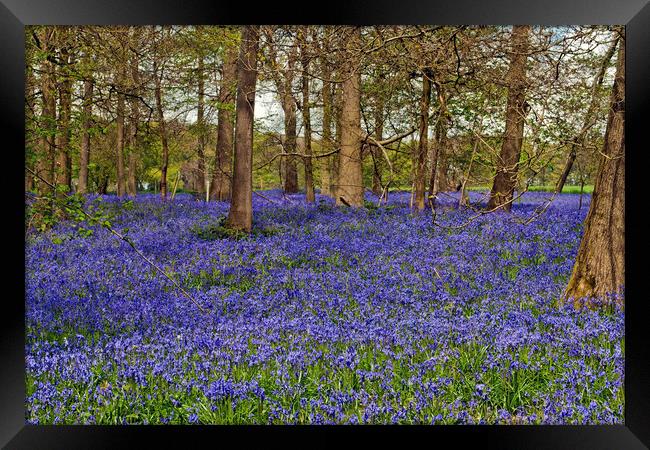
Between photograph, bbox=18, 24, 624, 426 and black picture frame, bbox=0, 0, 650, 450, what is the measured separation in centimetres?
8

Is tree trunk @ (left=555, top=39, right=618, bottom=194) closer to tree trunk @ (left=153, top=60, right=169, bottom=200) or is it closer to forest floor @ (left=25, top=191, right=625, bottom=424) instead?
forest floor @ (left=25, top=191, right=625, bottom=424)

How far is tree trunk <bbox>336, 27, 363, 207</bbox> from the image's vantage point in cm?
632

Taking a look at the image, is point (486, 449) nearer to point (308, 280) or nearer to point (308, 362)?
point (308, 362)

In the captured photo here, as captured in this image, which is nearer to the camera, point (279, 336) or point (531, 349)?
point (531, 349)

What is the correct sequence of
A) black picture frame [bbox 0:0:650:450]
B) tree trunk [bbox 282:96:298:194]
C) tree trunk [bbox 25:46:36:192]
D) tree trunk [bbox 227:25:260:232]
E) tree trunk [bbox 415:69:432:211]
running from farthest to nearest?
tree trunk [bbox 227:25:260:232], tree trunk [bbox 282:96:298:194], tree trunk [bbox 415:69:432:211], tree trunk [bbox 25:46:36:192], black picture frame [bbox 0:0:650:450]

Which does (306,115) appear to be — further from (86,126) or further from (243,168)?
(86,126)

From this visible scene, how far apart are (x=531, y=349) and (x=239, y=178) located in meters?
4.48

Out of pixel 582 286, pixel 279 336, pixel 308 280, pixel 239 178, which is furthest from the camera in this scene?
pixel 239 178

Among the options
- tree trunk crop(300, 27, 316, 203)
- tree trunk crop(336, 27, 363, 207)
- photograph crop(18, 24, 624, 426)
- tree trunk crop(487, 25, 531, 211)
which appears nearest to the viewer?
photograph crop(18, 24, 624, 426)

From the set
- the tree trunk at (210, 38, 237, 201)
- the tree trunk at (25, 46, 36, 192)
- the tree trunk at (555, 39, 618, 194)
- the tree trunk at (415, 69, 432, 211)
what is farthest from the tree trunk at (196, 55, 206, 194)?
the tree trunk at (555, 39, 618, 194)

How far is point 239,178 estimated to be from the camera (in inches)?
268

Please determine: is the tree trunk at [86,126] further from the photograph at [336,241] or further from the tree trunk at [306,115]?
the tree trunk at [306,115]

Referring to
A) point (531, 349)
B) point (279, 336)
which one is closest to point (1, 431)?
point (279, 336)

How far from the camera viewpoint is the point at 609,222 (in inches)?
156
